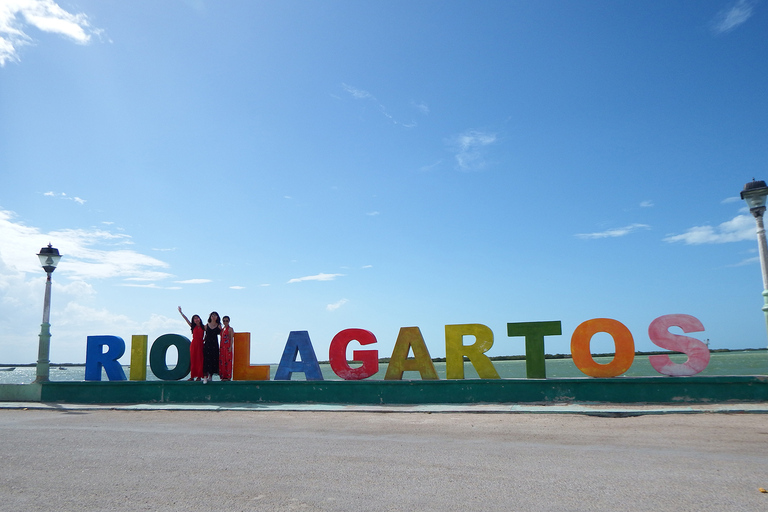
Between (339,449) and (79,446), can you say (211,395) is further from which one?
(339,449)

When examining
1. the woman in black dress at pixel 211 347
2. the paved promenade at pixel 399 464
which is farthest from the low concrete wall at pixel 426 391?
the paved promenade at pixel 399 464

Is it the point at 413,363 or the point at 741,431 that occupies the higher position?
the point at 413,363

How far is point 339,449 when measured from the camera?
26.8ft

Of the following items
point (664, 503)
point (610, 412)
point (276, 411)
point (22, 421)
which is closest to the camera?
point (664, 503)

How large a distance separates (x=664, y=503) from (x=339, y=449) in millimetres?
4603

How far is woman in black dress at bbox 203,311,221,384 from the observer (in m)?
16.0

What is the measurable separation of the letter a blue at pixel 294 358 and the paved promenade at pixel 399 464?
12.9 ft

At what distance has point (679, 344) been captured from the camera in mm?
12875

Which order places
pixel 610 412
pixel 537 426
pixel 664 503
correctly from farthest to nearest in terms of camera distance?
pixel 610 412 < pixel 537 426 < pixel 664 503

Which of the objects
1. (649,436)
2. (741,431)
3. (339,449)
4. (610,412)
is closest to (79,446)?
(339,449)

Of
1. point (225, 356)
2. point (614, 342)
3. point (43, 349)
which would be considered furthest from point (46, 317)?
point (614, 342)

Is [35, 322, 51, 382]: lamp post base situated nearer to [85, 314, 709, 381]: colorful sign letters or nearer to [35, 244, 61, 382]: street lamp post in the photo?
[35, 244, 61, 382]: street lamp post

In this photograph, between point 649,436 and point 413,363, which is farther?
point 413,363

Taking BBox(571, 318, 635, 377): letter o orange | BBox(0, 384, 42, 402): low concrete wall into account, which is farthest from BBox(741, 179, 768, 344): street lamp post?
BBox(0, 384, 42, 402): low concrete wall
